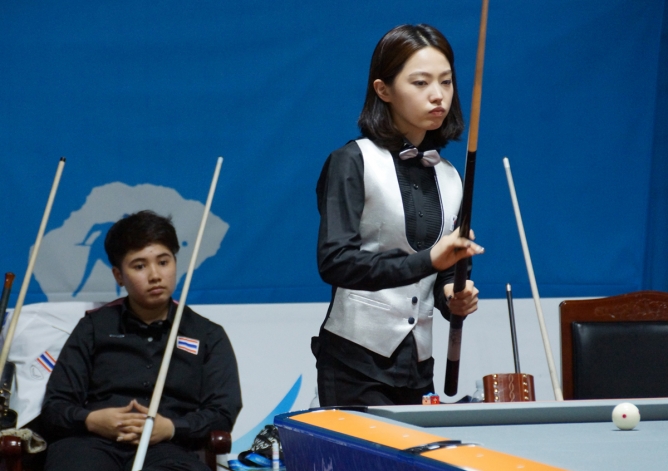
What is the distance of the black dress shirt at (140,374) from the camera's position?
2.58 metres

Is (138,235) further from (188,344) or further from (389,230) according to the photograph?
(389,230)

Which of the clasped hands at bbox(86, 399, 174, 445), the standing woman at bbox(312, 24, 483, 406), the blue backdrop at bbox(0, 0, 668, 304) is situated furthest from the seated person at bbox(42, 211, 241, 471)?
the standing woman at bbox(312, 24, 483, 406)

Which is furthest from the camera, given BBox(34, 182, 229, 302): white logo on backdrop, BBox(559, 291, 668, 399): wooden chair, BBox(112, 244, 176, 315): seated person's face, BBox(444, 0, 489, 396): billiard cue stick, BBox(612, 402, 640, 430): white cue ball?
BBox(34, 182, 229, 302): white logo on backdrop

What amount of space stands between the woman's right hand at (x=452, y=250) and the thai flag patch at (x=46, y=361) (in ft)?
5.20

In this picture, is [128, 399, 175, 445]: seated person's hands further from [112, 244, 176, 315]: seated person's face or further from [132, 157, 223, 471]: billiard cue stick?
[112, 244, 176, 315]: seated person's face

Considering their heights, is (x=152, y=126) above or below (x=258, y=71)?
below

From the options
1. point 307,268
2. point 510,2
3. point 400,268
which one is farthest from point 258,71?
point 400,268

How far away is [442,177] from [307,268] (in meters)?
1.20

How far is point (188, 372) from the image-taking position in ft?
8.86

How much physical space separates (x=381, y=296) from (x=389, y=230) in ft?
0.50

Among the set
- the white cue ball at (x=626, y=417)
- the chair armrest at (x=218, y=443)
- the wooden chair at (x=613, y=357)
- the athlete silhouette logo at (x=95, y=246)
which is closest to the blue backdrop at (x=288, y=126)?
the athlete silhouette logo at (x=95, y=246)

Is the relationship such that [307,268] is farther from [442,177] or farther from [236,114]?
Result: [442,177]

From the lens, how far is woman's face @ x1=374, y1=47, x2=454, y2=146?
1957 millimetres

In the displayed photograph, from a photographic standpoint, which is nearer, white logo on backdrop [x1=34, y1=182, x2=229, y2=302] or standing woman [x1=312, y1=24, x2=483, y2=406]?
A: standing woman [x1=312, y1=24, x2=483, y2=406]
